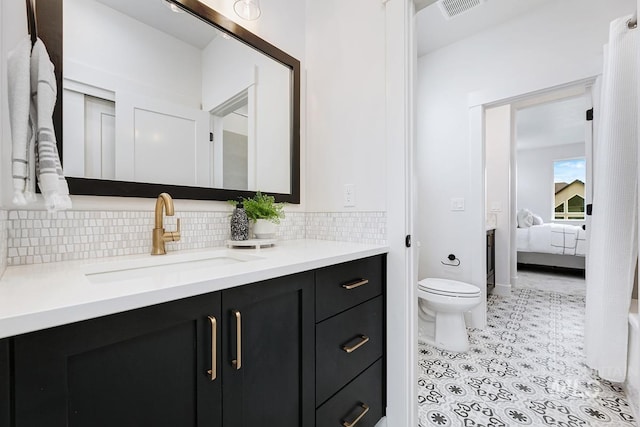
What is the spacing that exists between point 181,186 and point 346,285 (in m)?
0.80

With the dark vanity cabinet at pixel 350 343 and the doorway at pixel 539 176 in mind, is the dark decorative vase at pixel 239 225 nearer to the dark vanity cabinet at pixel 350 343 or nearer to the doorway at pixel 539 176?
the dark vanity cabinet at pixel 350 343

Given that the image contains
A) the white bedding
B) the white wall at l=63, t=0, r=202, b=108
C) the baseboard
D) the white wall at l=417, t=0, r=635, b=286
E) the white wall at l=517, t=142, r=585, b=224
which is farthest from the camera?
the white wall at l=517, t=142, r=585, b=224

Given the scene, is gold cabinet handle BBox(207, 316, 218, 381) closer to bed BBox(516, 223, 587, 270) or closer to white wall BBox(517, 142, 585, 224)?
bed BBox(516, 223, 587, 270)

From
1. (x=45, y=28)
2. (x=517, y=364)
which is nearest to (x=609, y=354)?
(x=517, y=364)

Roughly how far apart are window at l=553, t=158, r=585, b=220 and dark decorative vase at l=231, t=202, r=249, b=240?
7.85 meters

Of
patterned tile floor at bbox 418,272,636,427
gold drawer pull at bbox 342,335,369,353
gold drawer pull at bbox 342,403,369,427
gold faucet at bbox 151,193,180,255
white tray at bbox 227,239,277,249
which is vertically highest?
gold faucet at bbox 151,193,180,255

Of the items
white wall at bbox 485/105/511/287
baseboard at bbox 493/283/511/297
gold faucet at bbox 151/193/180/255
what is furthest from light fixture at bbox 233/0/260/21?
baseboard at bbox 493/283/511/297

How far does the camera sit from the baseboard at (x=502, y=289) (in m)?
3.37

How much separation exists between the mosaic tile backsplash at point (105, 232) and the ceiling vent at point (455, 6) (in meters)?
1.91

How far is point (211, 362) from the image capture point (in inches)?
26.3

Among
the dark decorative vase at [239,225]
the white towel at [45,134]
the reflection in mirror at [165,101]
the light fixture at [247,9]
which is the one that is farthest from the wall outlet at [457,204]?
the white towel at [45,134]

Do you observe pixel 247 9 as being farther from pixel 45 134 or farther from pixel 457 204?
pixel 457 204

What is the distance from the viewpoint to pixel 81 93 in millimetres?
956

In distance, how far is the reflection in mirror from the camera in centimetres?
96
